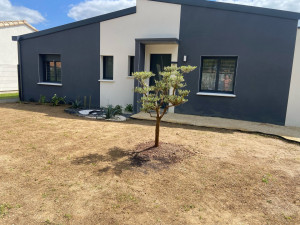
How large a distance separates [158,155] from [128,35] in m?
6.65

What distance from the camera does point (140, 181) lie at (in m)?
3.63

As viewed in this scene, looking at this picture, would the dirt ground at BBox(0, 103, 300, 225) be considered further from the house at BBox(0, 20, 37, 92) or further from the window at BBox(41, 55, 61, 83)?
the house at BBox(0, 20, 37, 92)

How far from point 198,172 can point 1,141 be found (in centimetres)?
481

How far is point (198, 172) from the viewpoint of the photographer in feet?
13.2

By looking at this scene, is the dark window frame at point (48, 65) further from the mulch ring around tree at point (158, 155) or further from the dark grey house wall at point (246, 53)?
the mulch ring around tree at point (158, 155)

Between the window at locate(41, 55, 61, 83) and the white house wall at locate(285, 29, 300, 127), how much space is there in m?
10.6

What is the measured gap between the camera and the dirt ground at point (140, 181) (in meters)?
A: 2.82

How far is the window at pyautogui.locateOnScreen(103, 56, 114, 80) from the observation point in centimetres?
1033

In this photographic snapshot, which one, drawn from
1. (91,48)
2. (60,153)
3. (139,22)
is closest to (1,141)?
(60,153)

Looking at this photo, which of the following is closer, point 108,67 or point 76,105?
point 76,105

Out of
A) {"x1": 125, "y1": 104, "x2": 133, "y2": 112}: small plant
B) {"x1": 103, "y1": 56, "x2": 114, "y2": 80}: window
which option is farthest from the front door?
{"x1": 103, "y1": 56, "x2": 114, "y2": 80}: window

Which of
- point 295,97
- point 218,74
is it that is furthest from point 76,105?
point 295,97

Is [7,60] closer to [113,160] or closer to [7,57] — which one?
[7,57]

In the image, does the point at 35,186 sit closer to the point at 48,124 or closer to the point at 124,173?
the point at 124,173
